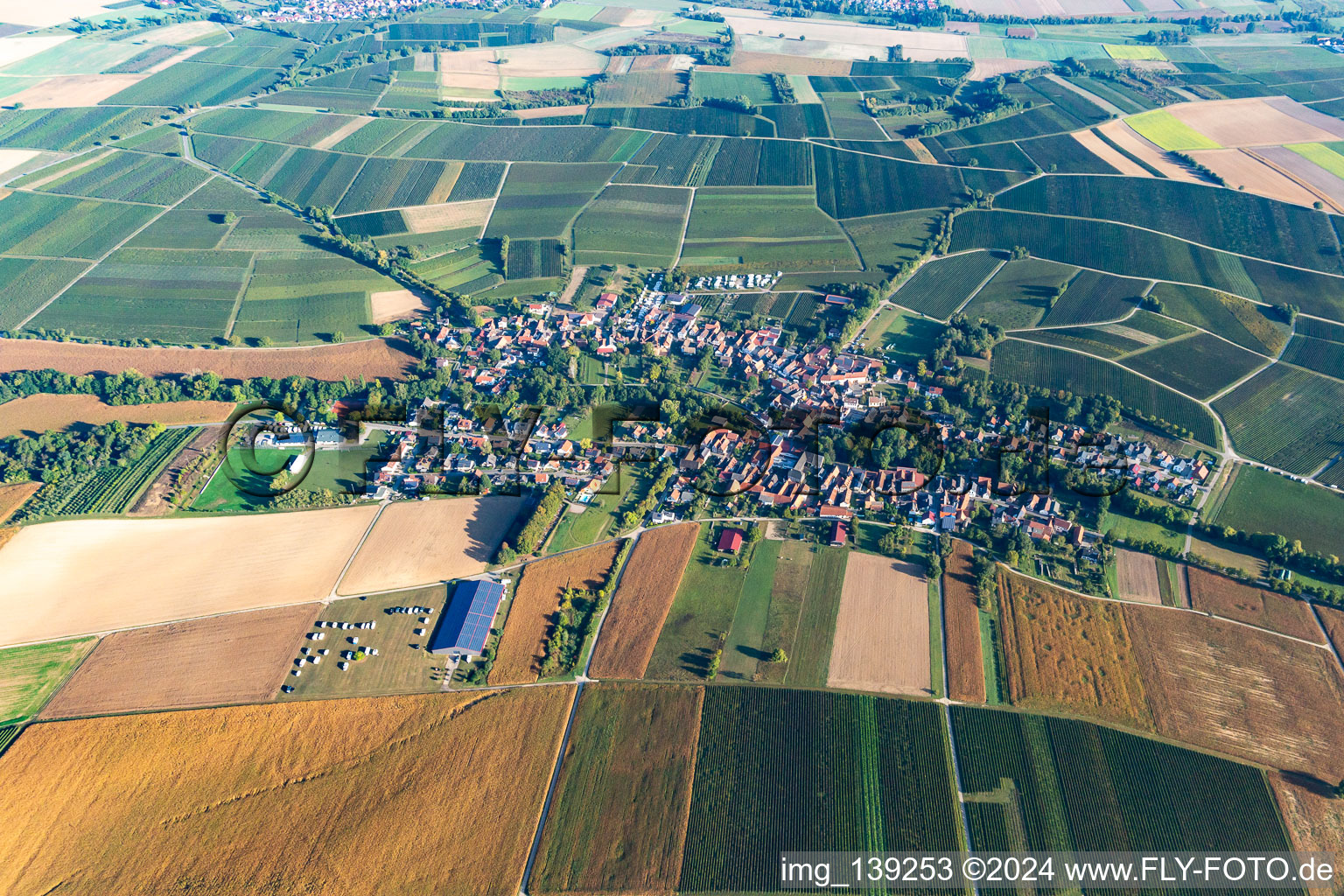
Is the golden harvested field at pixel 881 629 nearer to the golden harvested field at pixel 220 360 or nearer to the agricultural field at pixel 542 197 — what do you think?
the golden harvested field at pixel 220 360

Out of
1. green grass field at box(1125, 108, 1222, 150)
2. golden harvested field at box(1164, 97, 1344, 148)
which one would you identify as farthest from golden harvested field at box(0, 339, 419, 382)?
golden harvested field at box(1164, 97, 1344, 148)

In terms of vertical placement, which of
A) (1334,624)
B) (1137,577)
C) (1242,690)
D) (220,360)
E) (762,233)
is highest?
(762,233)

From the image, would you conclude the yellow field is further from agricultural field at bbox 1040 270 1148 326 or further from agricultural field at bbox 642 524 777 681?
agricultural field at bbox 642 524 777 681

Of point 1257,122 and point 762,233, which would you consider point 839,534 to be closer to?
point 762,233

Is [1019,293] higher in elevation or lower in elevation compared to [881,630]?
higher

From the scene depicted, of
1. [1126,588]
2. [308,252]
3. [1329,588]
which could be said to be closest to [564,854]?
[1126,588]

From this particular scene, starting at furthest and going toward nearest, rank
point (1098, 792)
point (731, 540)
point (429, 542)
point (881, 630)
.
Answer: point (429, 542) → point (731, 540) → point (881, 630) → point (1098, 792)

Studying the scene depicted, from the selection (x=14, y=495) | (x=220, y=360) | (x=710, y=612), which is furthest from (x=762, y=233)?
(x=14, y=495)

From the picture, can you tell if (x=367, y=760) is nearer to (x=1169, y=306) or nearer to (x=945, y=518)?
(x=945, y=518)
